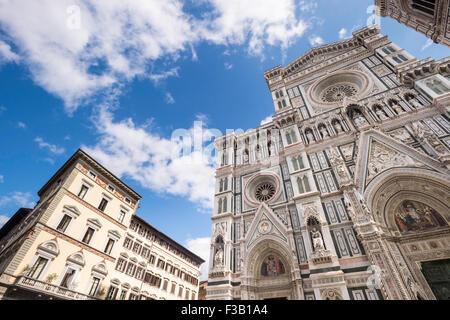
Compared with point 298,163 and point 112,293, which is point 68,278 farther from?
point 298,163

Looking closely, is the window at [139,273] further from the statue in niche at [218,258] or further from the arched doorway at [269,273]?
the arched doorway at [269,273]

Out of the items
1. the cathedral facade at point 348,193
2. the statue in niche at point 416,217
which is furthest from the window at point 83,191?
the statue in niche at point 416,217

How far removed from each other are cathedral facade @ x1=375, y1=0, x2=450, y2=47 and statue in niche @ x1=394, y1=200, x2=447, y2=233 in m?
9.39

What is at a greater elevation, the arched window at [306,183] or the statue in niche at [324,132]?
the statue in niche at [324,132]

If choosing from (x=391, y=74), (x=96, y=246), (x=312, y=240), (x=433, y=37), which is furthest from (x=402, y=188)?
(x=96, y=246)

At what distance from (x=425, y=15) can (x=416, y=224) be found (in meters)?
12.3

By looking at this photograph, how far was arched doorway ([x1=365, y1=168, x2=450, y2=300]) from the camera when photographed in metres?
10.7

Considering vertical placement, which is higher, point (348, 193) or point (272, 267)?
point (348, 193)

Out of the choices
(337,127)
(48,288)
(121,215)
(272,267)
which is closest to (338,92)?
(337,127)

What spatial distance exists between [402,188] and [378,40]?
1651 cm

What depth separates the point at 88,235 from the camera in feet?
62.7

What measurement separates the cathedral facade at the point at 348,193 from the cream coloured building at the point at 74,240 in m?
10.7

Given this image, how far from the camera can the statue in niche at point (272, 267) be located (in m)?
14.2
